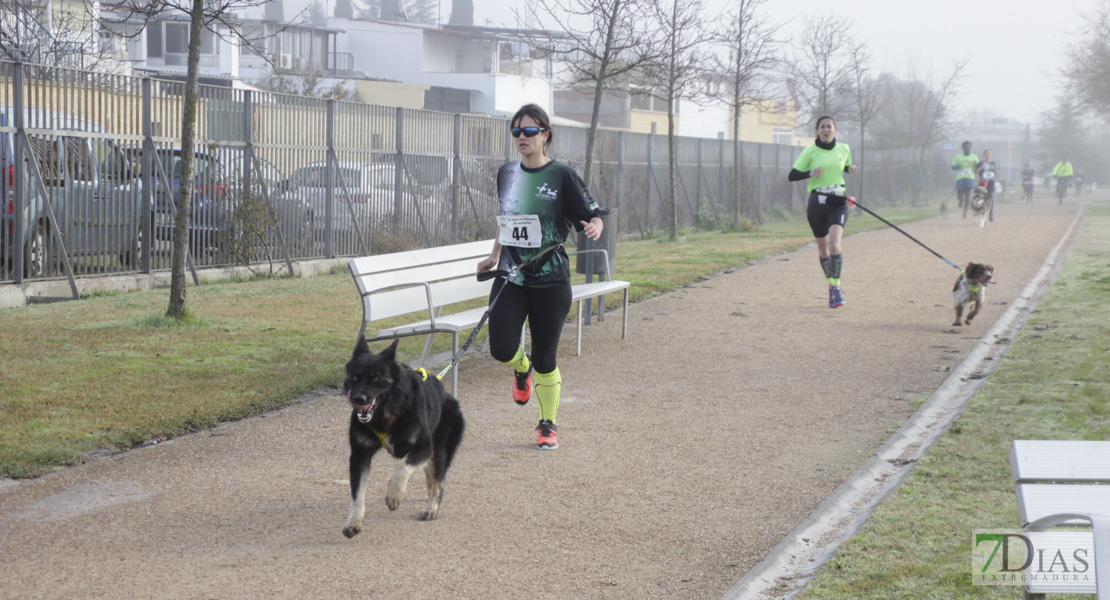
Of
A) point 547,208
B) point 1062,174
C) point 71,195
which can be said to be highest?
point 1062,174

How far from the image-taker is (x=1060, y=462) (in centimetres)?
366

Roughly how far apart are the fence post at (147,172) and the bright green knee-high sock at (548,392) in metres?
9.24

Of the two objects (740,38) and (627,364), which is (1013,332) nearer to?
(627,364)

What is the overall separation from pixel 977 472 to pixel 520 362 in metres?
2.66

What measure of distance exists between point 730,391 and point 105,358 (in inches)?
191

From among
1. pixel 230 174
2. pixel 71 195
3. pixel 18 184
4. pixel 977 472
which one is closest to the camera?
pixel 977 472

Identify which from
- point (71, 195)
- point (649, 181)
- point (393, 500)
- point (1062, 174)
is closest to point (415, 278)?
point (393, 500)

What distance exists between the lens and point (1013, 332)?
11680 millimetres

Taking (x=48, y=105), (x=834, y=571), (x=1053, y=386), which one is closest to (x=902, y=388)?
(x=1053, y=386)

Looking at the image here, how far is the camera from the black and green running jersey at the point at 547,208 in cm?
650

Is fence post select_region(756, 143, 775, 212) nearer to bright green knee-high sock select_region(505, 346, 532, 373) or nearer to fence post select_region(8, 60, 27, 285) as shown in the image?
fence post select_region(8, 60, 27, 285)

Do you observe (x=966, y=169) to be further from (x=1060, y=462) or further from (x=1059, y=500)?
(x=1059, y=500)

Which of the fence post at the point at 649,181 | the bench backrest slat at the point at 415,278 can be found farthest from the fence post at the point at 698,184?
the bench backrest slat at the point at 415,278

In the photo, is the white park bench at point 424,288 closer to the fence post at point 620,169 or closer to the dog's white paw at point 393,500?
the dog's white paw at point 393,500
